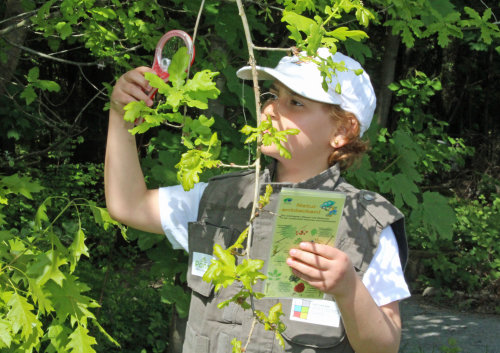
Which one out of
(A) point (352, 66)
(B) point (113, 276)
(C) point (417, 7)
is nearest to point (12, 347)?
(A) point (352, 66)

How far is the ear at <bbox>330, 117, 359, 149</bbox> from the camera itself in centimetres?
196

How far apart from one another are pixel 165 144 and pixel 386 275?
5.20 feet

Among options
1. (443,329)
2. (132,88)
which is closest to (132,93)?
(132,88)

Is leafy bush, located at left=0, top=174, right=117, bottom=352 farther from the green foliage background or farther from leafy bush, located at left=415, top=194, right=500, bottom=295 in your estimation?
leafy bush, located at left=415, top=194, right=500, bottom=295

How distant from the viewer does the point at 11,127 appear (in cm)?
659

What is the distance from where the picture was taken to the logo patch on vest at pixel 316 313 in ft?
6.04

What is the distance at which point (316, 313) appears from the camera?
185 cm

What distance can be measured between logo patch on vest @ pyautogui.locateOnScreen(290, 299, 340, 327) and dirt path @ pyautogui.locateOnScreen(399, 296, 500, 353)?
11.2ft

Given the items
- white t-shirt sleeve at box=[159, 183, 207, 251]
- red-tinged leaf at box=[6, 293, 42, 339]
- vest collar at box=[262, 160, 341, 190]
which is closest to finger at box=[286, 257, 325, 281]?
vest collar at box=[262, 160, 341, 190]

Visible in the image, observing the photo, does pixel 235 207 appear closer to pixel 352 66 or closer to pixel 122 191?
pixel 122 191

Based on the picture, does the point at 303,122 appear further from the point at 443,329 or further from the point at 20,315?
the point at 443,329

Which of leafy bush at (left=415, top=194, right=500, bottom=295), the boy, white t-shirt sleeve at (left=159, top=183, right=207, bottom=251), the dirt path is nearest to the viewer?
the boy

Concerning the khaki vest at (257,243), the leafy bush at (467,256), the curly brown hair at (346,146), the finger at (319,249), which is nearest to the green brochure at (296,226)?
the finger at (319,249)

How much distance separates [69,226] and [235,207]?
412 centimetres
